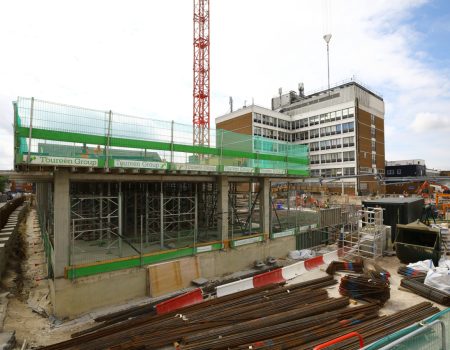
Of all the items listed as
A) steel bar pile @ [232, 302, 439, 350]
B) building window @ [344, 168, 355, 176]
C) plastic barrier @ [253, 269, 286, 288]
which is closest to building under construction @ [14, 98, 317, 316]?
plastic barrier @ [253, 269, 286, 288]

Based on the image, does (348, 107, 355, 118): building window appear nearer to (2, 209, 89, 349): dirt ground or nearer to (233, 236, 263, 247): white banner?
(233, 236, 263, 247): white banner

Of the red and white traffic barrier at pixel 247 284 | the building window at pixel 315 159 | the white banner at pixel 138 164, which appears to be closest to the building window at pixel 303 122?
the building window at pixel 315 159

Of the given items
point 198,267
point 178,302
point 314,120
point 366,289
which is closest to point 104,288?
point 178,302

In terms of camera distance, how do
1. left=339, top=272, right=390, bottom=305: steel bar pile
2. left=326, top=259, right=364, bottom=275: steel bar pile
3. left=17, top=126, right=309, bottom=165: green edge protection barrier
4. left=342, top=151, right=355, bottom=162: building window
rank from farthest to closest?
left=342, top=151, right=355, bottom=162: building window
left=326, top=259, right=364, bottom=275: steel bar pile
left=17, top=126, right=309, bottom=165: green edge protection barrier
left=339, top=272, right=390, bottom=305: steel bar pile

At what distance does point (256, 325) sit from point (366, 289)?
3901mm

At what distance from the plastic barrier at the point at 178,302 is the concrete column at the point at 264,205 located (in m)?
8.68

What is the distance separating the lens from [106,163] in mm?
11344

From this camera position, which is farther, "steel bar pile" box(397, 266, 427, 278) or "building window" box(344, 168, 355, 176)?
"building window" box(344, 168, 355, 176)

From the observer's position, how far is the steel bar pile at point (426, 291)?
26.9ft

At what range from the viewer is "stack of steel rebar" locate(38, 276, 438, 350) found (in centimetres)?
655

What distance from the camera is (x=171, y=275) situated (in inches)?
521

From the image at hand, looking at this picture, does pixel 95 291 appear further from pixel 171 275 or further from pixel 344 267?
pixel 344 267

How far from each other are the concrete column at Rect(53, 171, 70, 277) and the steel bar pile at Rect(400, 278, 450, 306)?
489 inches

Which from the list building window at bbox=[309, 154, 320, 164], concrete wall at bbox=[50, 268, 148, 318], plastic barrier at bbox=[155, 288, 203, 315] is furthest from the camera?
building window at bbox=[309, 154, 320, 164]
